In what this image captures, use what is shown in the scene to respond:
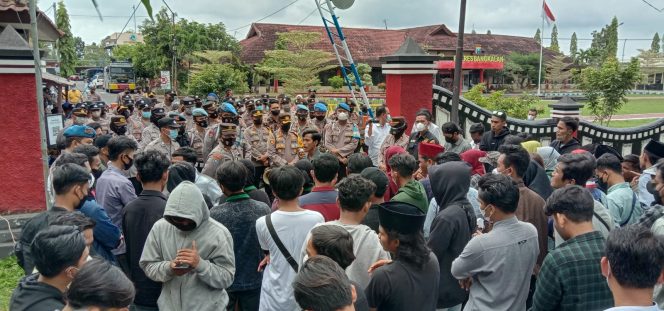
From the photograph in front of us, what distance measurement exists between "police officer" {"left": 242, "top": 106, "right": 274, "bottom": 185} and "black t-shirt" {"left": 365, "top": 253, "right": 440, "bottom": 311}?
5069mm

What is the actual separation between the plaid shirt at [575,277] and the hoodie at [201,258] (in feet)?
6.12

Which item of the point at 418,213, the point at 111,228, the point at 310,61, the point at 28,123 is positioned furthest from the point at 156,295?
the point at 310,61

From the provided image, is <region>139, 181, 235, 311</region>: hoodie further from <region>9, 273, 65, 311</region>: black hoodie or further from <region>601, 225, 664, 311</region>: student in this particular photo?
<region>601, 225, 664, 311</region>: student

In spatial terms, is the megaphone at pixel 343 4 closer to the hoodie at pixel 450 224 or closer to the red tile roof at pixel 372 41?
the hoodie at pixel 450 224

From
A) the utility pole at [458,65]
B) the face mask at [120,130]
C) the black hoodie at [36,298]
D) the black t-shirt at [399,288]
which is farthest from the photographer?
the utility pole at [458,65]

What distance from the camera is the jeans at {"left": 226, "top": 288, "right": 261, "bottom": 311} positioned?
400 centimetres

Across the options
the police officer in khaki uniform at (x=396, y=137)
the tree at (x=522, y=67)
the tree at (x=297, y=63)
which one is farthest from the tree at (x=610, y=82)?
the tree at (x=522, y=67)

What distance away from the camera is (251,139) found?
8.00 metres

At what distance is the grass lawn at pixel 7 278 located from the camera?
571cm

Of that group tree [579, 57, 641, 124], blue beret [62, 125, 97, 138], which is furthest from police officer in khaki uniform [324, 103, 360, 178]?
tree [579, 57, 641, 124]

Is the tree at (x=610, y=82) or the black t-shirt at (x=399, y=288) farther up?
the tree at (x=610, y=82)

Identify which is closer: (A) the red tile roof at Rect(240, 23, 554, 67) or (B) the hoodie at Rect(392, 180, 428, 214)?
(B) the hoodie at Rect(392, 180, 428, 214)

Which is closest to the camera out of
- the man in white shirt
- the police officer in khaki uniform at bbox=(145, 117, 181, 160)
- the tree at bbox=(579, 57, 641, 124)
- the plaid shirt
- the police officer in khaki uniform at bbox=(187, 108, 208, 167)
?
the plaid shirt

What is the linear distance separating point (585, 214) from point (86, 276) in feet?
8.52
